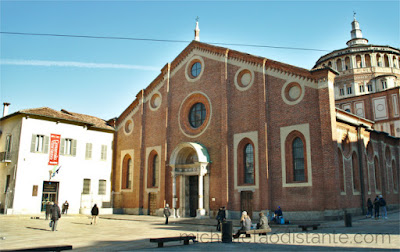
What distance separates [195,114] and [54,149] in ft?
43.6

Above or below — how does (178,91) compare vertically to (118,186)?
above

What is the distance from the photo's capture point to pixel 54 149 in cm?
3125

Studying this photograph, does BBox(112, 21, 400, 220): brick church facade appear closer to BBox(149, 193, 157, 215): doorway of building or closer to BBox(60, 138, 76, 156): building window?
BBox(149, 193, 157, 215): doorway of building

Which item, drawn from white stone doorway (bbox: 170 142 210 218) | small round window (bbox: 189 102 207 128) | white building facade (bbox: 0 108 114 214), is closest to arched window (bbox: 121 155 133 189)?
white building facade (bbox: 0 108 114 214)

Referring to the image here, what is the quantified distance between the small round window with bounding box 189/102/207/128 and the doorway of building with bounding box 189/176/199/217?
4648mm

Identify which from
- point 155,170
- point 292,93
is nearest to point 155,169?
point 155,170

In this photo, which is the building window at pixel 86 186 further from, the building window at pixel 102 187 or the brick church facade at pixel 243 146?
the brick church facade at pixel 243 146

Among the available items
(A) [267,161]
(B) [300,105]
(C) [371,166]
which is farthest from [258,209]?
(C) [371,166]

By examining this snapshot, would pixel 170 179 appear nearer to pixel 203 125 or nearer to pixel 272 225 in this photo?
pixel 203 125

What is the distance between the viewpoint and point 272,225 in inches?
806

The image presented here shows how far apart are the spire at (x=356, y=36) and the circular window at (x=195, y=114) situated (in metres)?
35.8

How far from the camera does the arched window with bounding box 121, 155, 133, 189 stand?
3409 centimetres

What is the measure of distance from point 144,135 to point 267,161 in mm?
13844

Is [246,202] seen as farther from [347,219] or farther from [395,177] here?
[395,177]
